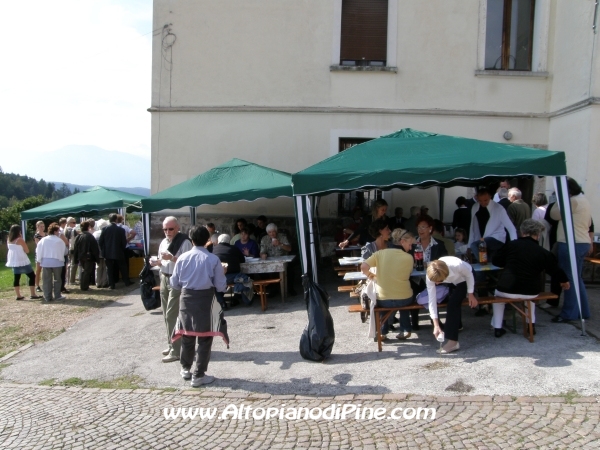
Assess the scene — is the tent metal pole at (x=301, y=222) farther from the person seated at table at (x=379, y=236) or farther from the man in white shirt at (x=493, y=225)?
the man in white shirt at (x=493, y=225)

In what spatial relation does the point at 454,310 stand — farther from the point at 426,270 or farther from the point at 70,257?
the point at 70,257

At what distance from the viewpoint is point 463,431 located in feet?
13.4

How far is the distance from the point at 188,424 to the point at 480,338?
356 centimetres

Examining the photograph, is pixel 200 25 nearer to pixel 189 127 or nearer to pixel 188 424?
pixel 189 127

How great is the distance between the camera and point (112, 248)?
11.6 m

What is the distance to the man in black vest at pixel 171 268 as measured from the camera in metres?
5.91

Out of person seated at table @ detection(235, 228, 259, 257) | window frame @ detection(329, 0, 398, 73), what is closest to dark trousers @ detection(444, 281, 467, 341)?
person seated at table @ detection(235, 228, 259, 257)

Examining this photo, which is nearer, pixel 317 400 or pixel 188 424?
pixel 188 424

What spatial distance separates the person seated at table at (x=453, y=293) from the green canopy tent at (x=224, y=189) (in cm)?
406

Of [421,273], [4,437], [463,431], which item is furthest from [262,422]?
[421,273]

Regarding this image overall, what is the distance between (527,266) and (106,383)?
4.83 metres

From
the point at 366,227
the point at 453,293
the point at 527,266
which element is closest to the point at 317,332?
the point at 453,293

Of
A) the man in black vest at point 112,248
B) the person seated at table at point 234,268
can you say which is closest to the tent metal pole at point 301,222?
the person seated at table at point 234,268

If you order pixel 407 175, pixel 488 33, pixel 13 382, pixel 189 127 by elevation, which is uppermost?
pixel 488 33
